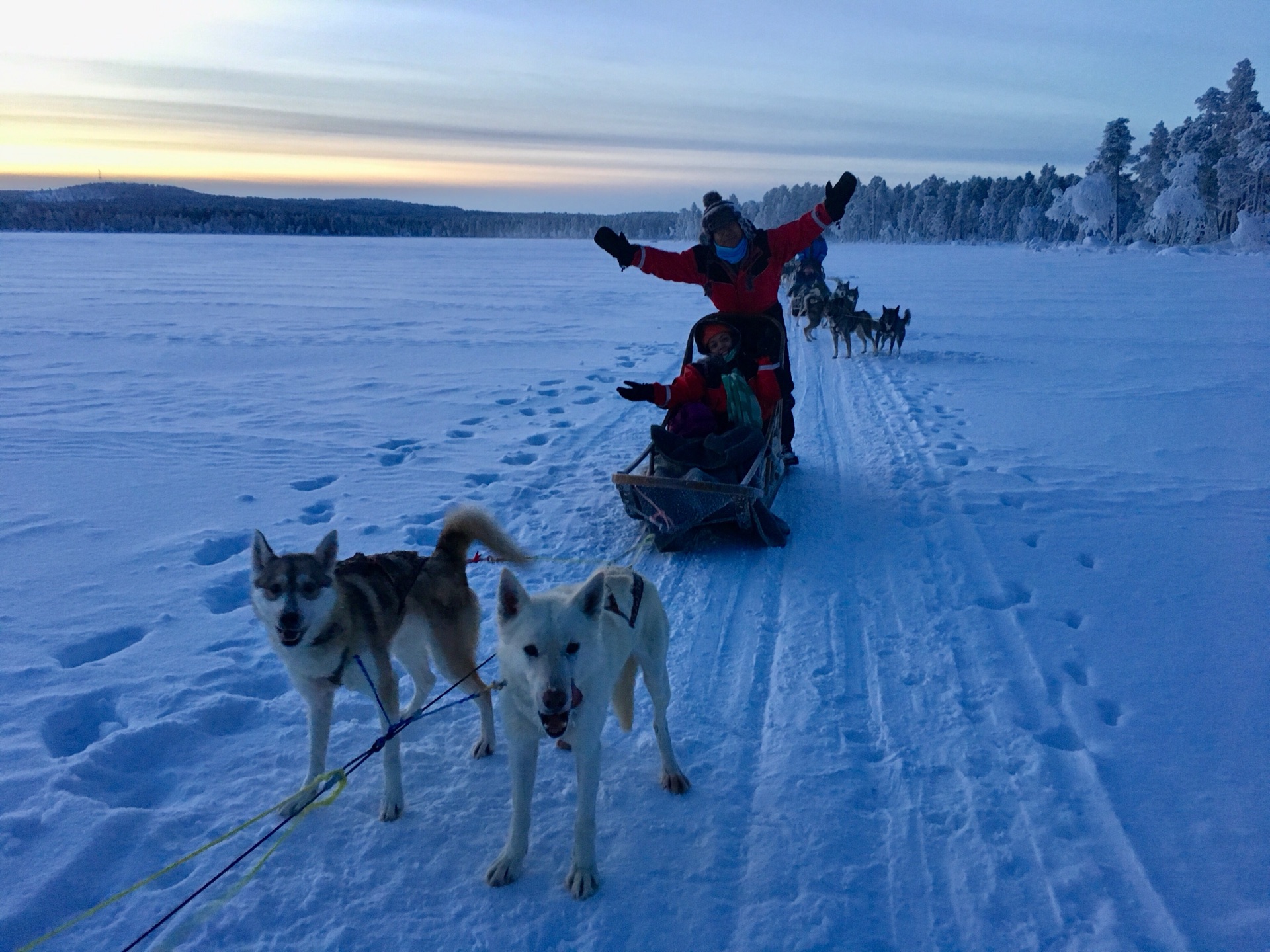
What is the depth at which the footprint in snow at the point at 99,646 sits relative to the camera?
134 inches

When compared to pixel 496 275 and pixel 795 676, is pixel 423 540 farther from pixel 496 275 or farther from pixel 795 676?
pixel 496 275

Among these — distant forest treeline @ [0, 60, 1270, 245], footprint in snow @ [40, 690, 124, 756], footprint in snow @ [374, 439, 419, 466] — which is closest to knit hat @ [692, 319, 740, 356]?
footprint in snow @ [374, 439, 419, 466]

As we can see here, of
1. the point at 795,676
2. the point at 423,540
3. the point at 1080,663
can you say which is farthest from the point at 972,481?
the point at 423,540

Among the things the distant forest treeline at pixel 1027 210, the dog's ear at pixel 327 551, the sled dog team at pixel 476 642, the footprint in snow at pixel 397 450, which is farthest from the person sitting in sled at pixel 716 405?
the distant forest treeline at pixel 1027 210

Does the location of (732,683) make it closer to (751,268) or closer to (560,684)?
(560,684)

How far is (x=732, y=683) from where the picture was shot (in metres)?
3.24

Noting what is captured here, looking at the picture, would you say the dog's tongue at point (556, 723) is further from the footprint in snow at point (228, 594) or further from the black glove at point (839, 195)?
the black glove at point (839, 195)

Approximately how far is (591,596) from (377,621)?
2.95 ft

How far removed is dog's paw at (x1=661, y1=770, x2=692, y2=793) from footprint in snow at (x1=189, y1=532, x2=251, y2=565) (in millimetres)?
3101

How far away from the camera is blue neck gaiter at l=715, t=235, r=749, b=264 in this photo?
5590 mm

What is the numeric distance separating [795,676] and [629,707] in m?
0.91

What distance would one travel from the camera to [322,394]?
8.83 m

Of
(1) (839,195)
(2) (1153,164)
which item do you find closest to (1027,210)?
(2) (1153,164)

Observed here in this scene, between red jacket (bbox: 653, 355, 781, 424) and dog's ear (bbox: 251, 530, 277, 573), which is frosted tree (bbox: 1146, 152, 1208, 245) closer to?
red jacket (bbox: 653, 355, 781, 424)
